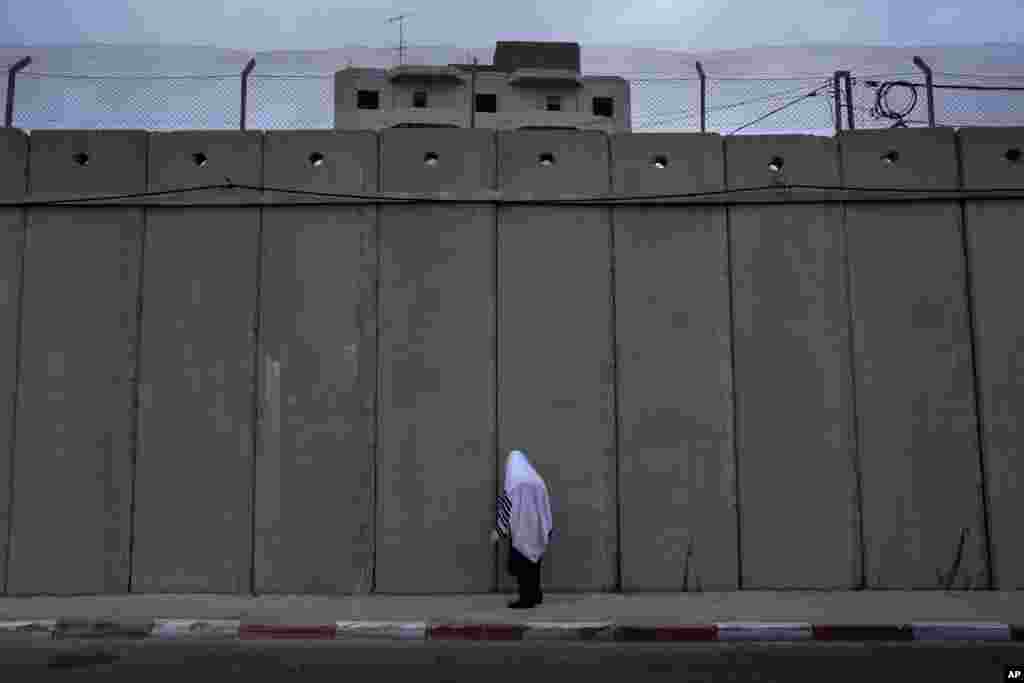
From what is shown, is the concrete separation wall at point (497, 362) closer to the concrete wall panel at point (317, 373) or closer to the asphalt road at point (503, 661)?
the concrete wall panel at point (317, 373)

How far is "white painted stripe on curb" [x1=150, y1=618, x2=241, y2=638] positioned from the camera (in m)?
8.38

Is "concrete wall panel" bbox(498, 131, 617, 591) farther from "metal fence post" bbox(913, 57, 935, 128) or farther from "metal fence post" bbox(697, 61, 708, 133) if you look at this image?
"metal fence post" bbox(913, 57, 935, 128)

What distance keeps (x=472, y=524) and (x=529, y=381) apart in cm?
174

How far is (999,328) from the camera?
1059 cm

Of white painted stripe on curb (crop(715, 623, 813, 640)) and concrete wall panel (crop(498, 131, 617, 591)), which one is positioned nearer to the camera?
white painted stripe on curb (crop(715, 623, 813, 640))

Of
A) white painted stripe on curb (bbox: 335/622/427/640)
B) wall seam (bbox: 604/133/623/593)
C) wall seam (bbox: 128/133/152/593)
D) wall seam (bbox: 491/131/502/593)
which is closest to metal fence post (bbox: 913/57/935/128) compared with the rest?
wall seam (bbox: 604/133/623/593)

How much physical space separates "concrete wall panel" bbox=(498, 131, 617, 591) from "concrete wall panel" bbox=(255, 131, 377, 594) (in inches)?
63.8

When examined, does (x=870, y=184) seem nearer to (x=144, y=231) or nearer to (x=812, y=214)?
(x=812, y=214)

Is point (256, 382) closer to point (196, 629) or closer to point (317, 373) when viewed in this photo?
point (317, 373)

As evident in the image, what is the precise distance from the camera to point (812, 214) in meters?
10.9

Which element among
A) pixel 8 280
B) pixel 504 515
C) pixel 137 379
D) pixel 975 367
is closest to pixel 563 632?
pixel 504 515

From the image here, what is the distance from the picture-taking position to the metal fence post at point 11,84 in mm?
11117

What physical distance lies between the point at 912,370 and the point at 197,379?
8.19m

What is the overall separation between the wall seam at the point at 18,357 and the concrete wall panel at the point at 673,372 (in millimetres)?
6864
